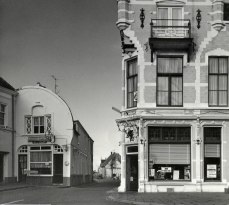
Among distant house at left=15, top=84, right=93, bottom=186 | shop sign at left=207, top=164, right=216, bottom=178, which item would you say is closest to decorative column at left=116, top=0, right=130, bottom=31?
shop sign at left=207, top=164, right=216, bottom=178

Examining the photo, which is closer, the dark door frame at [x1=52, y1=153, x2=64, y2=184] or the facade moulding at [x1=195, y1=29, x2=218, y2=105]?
the facade moulding at [x1=195, y1=29, x2=218, y2=105]

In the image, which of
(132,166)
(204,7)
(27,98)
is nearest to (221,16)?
(204,7)

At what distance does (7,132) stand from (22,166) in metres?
3.17

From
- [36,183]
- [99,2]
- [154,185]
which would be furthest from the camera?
Result: [36,183]

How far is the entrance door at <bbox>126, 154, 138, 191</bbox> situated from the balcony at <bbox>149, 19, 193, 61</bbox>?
5.71 m

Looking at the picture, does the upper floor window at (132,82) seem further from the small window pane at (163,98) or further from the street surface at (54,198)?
the street surface at (54,198)

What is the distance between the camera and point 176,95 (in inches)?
1017

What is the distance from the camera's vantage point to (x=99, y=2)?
18.8 meters

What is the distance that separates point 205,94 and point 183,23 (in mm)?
3855

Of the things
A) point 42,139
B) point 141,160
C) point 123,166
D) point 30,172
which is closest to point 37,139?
point 42,139

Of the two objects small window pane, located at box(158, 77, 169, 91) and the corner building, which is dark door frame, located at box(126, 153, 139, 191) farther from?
small window pane, located at box(158, 77, 169, 91)

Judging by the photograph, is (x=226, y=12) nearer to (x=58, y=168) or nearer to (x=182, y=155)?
(x=182, y=155)

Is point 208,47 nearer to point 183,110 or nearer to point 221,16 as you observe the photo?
point 221,16

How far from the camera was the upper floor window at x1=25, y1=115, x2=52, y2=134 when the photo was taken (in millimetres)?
39656
